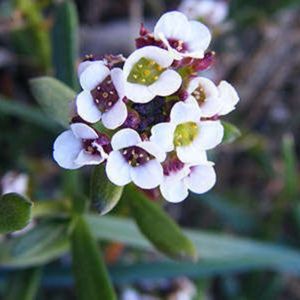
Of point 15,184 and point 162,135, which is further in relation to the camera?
point 15,184

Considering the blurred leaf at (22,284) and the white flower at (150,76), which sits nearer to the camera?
the white flower at (150,76)

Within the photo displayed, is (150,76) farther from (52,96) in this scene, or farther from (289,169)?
(289,169)

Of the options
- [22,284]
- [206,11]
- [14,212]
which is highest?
[206,11]

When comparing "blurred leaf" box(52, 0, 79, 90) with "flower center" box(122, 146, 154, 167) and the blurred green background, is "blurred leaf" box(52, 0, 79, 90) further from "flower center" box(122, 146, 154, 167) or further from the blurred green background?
"flower center" box(122, 146, 154, 167)

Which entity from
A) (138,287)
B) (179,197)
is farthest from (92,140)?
(138,287)

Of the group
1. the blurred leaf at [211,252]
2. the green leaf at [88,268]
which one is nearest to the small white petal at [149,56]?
the green leaf at [88,268]

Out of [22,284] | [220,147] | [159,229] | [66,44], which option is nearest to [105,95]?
[159,229]

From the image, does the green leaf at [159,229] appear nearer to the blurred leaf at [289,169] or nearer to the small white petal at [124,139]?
the small white petal at [124,139]

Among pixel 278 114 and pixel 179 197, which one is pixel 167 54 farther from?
pixel 278 114
